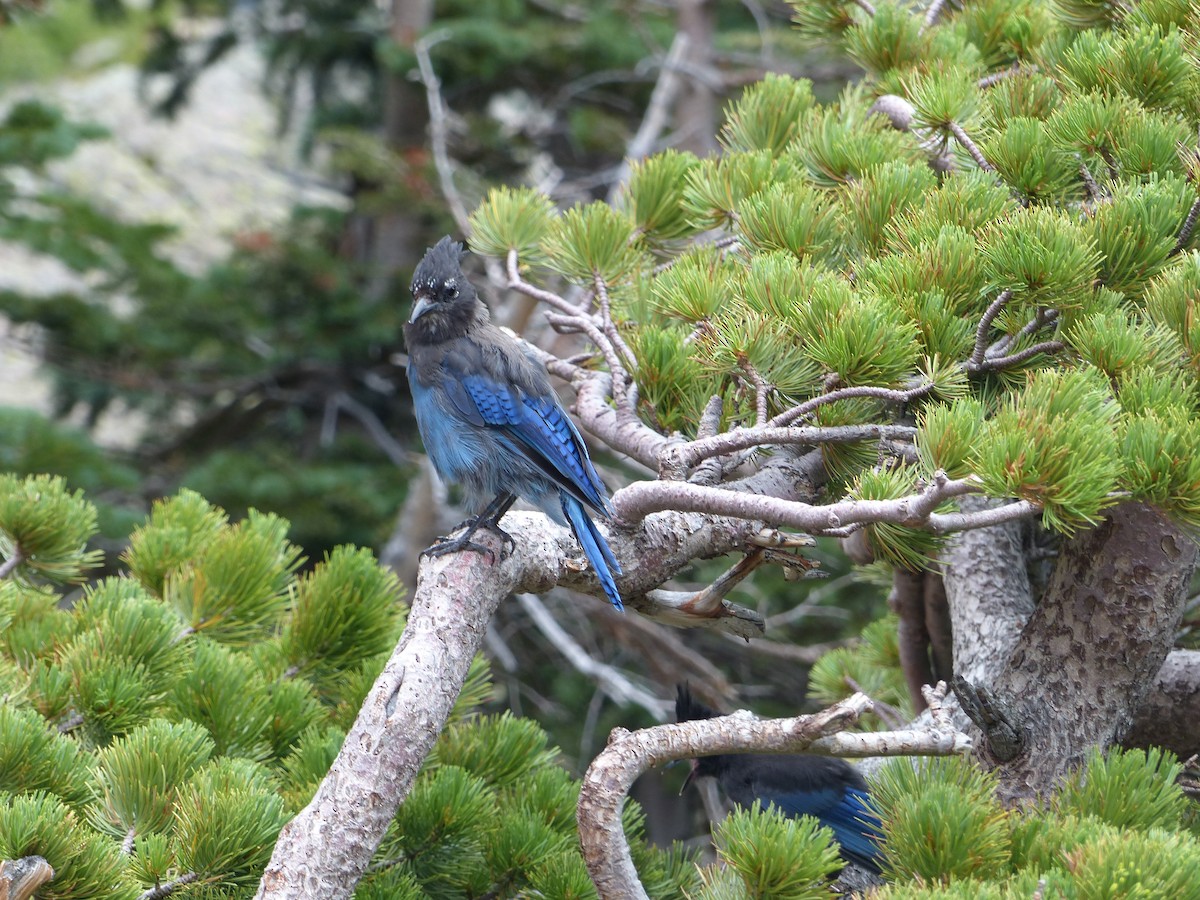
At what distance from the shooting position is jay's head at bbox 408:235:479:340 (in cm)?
323

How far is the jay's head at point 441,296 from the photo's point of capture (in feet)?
10.6

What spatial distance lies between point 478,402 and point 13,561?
1.14 meters

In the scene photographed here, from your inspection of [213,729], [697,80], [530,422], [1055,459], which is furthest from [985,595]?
[697,80]

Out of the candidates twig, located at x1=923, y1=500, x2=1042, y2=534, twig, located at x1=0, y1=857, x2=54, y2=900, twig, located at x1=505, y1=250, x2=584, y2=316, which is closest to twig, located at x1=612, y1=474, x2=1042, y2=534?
twig, located at x1=923, y1=500, x2=1042, y2=534

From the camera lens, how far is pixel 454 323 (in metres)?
3.30

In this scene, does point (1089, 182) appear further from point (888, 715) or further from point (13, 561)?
point (13, 561)

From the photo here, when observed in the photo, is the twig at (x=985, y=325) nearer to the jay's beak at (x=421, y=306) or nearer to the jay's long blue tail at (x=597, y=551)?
the jay's long blue tail at (x=597, y=551)

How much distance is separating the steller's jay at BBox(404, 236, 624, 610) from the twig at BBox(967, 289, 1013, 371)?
0.89 m

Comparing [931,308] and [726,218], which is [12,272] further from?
[931,308]

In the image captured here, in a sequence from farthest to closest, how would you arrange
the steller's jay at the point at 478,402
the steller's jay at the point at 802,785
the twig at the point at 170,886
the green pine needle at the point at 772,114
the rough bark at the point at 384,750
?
the green pine needle at the point at 772,114 < the steller's jay at the point at 802,785 < the steller's jay at the point at 478,402 < the twig at the point at 170,886 < the rough bark at the point at 384,750

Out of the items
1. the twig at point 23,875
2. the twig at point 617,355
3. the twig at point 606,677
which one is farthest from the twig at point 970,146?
the twig at point 606,677

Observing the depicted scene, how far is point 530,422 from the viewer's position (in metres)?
2.98

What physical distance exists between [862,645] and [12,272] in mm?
12374

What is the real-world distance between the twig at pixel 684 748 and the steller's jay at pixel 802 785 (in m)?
0.97
